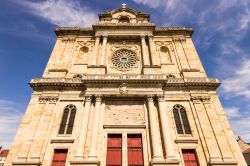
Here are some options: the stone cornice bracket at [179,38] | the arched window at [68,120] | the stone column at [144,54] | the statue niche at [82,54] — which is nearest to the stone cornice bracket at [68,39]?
the statue niche at [82,54]

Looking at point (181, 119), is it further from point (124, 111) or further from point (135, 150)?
point (124, 111)

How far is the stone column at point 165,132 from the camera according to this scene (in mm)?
15791

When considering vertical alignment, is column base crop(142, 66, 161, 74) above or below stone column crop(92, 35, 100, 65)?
below

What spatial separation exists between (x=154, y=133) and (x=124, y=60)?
10.6 m

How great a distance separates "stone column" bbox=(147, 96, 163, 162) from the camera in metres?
15.7

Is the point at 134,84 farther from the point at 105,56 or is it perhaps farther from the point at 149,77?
the point at 105,56

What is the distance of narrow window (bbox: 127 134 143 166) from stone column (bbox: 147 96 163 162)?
1362 mm

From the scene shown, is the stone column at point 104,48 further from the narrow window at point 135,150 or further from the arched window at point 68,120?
the narrow window at point 135,150

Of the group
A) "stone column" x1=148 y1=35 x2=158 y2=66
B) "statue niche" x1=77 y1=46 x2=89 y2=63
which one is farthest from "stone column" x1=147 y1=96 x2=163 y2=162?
"statue niche" x1=77 y1=46 x2=89 y2=63

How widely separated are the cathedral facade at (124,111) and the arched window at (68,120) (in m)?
0.09

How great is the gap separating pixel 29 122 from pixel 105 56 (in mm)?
10973

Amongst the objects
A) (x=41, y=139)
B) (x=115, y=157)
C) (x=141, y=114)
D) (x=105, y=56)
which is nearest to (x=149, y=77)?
(x=141, y=114)

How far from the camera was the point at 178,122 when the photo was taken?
61.2 ft

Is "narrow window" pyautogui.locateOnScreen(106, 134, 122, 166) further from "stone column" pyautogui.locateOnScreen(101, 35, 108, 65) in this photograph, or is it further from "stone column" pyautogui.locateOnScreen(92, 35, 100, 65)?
"stone column" pyautogui.locateOnScreen(92, 35, 100, 65)
